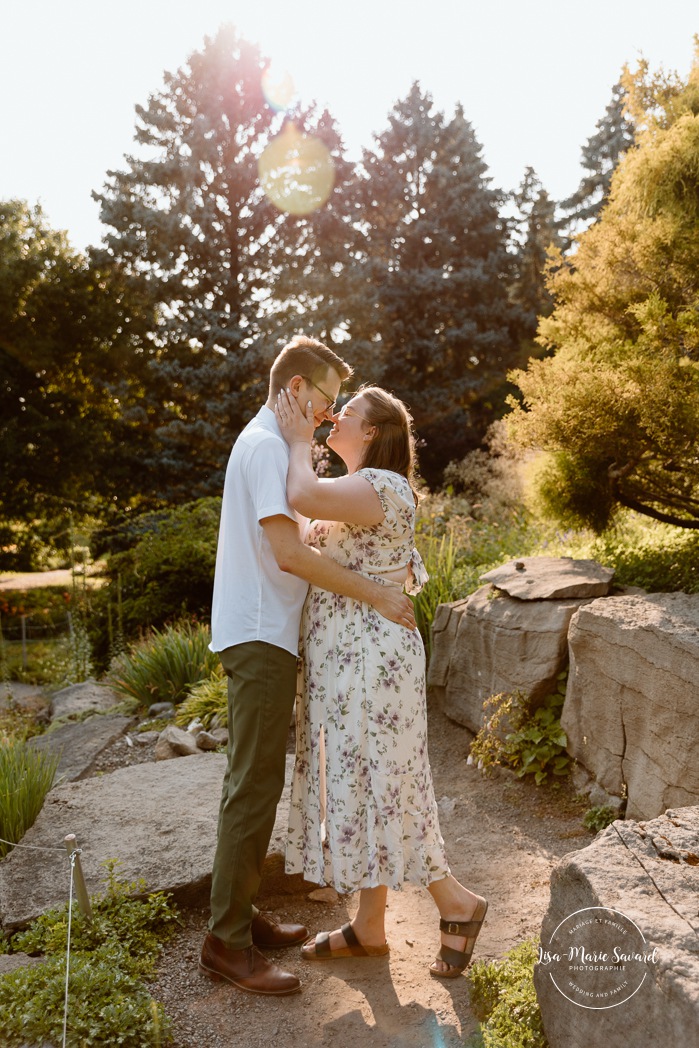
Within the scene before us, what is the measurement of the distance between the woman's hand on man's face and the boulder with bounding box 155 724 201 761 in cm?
305

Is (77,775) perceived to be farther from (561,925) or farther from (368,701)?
(561,925)

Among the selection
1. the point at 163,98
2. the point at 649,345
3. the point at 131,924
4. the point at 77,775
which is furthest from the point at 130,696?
the point at 163,98

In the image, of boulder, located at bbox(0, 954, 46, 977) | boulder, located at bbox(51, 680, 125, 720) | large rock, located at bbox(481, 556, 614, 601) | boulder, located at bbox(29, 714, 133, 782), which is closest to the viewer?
boulder, located at bbox(0, 954, 46, 977)

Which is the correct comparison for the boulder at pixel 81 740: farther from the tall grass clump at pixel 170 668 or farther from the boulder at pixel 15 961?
the boulder at pixel 15 961

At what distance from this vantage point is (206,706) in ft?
19.2

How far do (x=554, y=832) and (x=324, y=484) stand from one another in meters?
2.60

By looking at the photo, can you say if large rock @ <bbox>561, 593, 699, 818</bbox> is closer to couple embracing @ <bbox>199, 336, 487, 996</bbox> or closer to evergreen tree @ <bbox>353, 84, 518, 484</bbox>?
couple embracing @ <bbox>199, 336, 487, 996</bbox>

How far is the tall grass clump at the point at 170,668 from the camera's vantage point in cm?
658

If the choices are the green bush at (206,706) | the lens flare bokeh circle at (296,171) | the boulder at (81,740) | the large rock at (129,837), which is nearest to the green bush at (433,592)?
the green bush at (206,706)

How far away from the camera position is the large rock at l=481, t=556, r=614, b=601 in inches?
190

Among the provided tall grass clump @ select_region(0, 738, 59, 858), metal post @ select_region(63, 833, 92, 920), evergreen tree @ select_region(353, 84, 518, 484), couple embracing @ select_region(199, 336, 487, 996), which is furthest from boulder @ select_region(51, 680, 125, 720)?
evergreen tree @ select_region(353, 84, 518, 484)

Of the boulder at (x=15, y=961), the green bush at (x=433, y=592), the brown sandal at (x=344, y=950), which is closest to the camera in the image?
the boulder at (x=15, y=961)

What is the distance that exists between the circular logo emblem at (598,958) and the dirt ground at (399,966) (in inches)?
25.2

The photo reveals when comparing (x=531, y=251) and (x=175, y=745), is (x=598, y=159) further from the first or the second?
(x=175, y=745)
